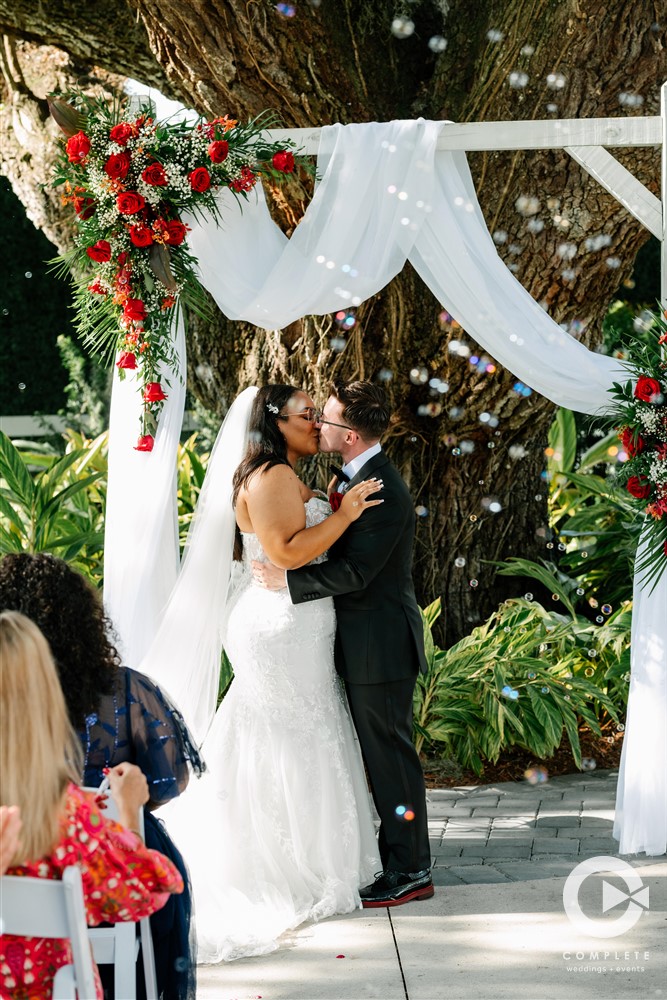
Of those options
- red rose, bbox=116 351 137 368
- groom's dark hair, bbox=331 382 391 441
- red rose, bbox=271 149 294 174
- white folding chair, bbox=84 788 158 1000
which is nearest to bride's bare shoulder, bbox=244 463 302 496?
groom's dark hair, bbox=331 382 391 441

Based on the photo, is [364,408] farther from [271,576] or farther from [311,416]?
[271,576]

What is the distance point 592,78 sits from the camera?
5852 millimetres

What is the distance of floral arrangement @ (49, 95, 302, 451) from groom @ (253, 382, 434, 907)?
2.66 ft

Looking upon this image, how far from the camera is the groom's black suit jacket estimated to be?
166 inches

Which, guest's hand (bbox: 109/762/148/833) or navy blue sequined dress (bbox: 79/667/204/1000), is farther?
navy blue sequined dress (bbox: 79/667/204/1000)

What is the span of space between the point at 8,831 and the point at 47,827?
89 mm

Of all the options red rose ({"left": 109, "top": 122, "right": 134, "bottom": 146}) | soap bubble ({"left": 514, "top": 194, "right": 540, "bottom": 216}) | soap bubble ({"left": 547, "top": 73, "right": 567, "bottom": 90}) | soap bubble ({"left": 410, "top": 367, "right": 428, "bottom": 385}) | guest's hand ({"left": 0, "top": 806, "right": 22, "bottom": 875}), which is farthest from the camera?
soap bubble ({"left": 410, "top": 367, "right": 428, "bottom": 385})

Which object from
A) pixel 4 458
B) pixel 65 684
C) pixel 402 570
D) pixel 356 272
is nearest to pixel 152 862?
pixel 65 684

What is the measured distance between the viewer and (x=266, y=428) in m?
4.36

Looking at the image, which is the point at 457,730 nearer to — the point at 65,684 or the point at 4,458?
the point at 4,458

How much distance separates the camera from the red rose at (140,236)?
4301 mm

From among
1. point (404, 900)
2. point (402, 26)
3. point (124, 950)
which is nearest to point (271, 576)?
point (404, 900)

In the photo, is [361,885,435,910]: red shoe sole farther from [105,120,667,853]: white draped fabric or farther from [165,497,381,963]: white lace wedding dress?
[105,120,667,853]: white draped fabric

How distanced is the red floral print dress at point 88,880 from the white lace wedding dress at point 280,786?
176 cm
